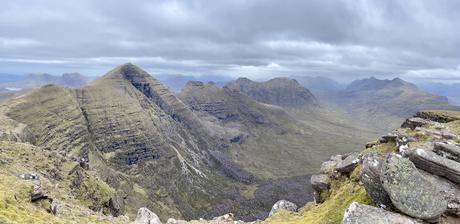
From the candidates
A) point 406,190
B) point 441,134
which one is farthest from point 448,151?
point 441,134

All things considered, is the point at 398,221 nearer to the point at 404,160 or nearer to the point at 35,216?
the point at 404,160

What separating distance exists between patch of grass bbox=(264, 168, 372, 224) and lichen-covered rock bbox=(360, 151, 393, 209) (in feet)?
8.40

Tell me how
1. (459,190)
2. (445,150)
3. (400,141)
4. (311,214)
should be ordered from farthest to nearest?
(400,141) → (311,214) → (445,150) → (459,190)

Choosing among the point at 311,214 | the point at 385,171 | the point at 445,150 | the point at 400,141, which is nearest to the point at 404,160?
the point at 385,171

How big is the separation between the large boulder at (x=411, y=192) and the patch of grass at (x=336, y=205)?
208 inches

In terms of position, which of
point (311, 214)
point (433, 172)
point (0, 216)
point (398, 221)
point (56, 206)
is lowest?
point (56, 206)

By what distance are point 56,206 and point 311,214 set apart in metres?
44.5

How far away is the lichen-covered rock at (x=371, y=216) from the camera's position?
4040 cm

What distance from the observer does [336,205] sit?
55.1 metres

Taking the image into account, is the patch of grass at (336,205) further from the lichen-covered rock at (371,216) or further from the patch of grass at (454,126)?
the patch of grass at (454,126)

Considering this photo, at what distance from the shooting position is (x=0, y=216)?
46344 mm

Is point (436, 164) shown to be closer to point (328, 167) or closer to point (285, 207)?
point (328, 167)

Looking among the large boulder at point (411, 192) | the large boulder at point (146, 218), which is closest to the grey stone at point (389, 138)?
the large boulder at point (411, 192)

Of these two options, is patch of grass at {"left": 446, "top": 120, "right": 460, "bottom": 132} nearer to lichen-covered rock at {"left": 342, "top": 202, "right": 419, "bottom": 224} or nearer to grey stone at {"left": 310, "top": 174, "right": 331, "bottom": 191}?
grey stone at {"left": 310, "top": 174, "right": 331, "bottom": 191}
